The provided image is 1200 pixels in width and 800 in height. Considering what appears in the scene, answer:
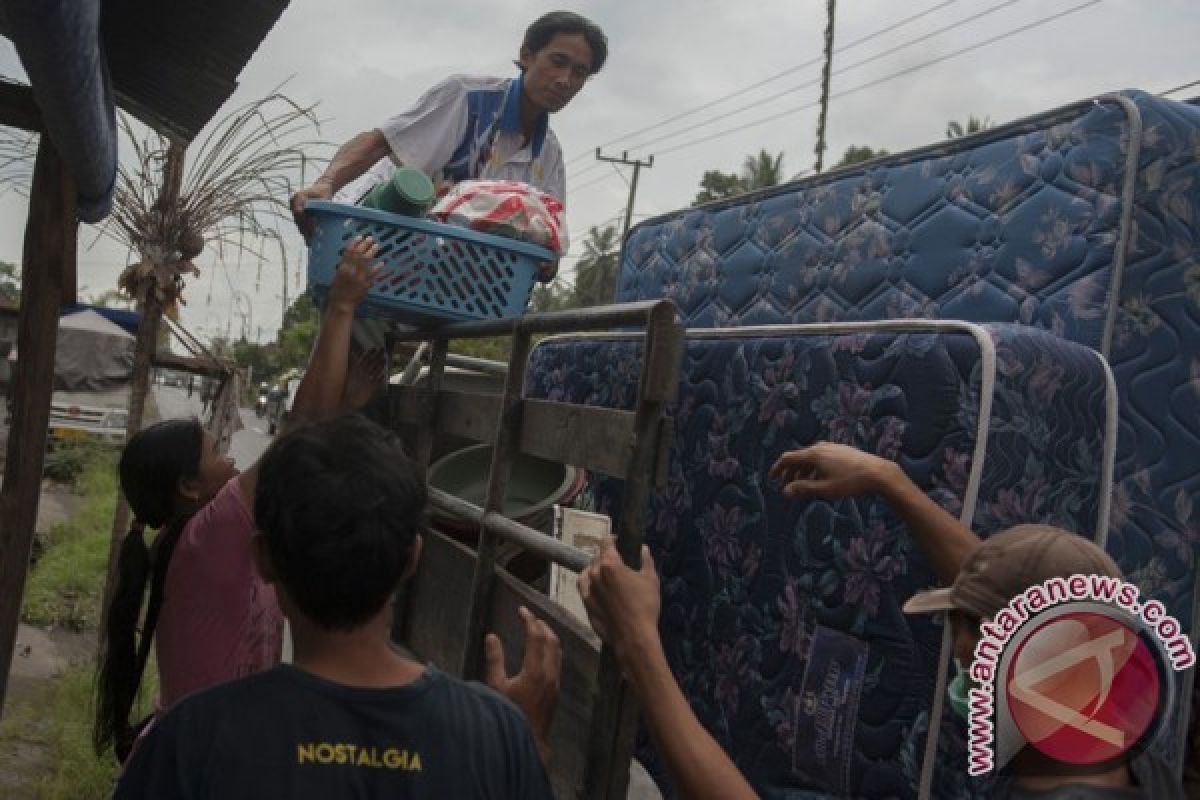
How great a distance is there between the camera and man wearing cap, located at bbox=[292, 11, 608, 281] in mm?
2938

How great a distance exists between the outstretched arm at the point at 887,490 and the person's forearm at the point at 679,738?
1.40 ft

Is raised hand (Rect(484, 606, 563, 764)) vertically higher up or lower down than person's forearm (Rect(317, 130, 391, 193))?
lower down

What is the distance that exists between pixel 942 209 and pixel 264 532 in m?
1.63

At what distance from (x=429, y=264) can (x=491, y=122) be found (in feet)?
2.39

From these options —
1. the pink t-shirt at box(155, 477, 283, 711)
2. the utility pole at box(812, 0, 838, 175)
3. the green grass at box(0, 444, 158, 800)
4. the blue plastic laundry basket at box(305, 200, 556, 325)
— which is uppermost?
the utility pole at box(812, 0, 838, 175)

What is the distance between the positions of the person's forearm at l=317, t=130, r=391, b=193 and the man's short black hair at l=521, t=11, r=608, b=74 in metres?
0.53

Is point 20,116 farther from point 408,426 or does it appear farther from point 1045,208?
point 1045,208

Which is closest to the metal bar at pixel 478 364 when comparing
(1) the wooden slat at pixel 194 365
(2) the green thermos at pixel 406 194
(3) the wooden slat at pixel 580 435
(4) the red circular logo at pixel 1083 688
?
(2) the green thermos at pixel 406 194

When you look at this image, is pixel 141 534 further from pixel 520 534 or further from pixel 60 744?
pixel 60 744

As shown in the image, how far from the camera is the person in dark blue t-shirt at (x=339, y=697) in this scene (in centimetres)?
131

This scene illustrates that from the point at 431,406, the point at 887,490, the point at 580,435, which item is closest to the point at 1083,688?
the point at 887,490

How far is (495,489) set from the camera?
2.32 meters

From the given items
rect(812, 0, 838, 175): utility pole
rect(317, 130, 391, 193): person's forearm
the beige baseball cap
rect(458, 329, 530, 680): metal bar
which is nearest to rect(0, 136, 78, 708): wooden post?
rect(317, 130, 391, 193): person's forearm

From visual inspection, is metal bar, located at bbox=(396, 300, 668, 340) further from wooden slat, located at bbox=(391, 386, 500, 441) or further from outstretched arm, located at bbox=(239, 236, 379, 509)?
outstretched arm, located at bbox=(239, 236, 379, 509)
